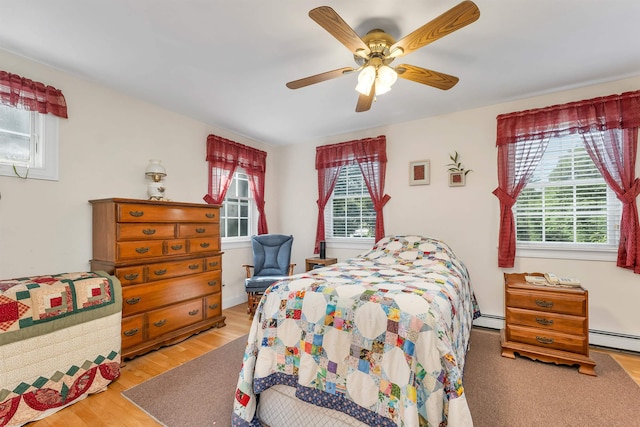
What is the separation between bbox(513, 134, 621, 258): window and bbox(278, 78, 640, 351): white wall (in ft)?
0.73

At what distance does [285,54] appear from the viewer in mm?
2229

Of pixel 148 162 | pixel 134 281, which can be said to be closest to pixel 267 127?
pixel 148 162

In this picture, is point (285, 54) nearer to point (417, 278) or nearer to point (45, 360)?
point (417, 278)

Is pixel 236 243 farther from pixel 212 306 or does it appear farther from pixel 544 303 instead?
pixel 544 303

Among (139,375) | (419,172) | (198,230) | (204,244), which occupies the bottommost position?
(139,375)

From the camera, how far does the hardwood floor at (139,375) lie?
1732mm

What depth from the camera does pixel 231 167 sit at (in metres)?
4.01

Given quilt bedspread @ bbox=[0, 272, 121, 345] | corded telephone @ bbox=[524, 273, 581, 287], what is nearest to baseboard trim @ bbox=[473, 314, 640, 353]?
corded telephone @ bbox=[524, 273, 581, 287]

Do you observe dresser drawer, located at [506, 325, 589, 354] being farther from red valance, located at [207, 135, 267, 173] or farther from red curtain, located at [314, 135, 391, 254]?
red valance, located at [207, 135, 267, 173]

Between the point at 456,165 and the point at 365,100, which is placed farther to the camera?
the point at 456,165

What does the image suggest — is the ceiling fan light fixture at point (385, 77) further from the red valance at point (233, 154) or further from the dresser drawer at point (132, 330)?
the dresser drawer at point (132, 330)

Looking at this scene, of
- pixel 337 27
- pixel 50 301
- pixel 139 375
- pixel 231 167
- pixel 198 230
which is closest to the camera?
pixel 337 27

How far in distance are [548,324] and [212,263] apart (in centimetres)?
328

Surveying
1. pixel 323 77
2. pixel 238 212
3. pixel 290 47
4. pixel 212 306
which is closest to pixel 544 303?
pixel 323 77
